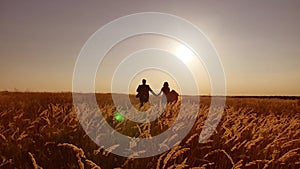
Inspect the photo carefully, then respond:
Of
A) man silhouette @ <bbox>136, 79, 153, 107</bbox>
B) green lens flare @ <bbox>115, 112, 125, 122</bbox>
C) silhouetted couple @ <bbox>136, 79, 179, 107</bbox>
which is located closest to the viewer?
green lens flare @ <bbox>115, 112, 125, 122</bbox>

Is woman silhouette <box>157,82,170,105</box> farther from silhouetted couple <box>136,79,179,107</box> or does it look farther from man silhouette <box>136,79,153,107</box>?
man silhouette <box>136,79,153,107</box>

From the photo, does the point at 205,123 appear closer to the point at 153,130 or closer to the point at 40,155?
the point at 153,130

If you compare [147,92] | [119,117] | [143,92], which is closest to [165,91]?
[147,92]

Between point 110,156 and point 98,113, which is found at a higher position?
point 98,113

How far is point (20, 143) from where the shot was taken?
15.9 ft

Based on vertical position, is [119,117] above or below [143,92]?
below

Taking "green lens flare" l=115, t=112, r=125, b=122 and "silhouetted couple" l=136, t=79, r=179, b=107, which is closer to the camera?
"green lens flare" l=115, t=112, r=125, b=122

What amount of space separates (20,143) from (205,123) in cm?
305

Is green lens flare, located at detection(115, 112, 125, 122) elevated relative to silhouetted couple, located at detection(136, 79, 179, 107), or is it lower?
lower

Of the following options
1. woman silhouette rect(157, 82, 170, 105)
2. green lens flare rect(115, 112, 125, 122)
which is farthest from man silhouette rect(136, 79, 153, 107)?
green lens flare rect(115, 112, 125, 122)

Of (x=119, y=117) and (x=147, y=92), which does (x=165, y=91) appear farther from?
(x=119, y=117)

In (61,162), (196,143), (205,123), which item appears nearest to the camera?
(61,162)

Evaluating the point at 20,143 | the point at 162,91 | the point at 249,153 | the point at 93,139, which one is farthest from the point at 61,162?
the point at 162,91

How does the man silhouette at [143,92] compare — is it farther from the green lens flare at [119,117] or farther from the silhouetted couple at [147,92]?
the green lens flare at [119,117]
